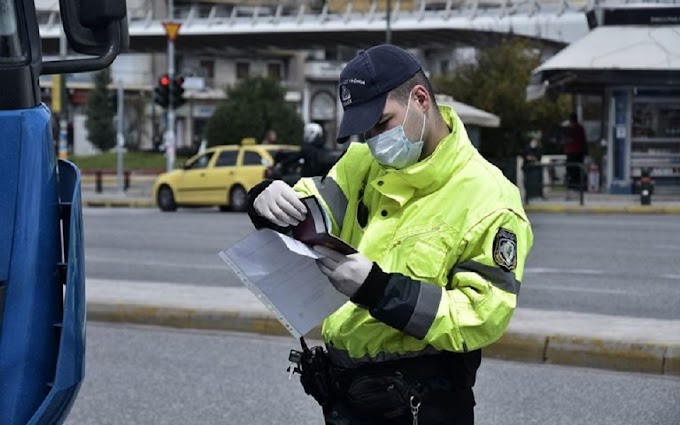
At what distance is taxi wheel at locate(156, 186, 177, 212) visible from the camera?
31.3 metres

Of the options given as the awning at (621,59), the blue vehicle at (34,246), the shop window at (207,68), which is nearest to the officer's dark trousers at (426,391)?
the blue vehicle at (34,246)

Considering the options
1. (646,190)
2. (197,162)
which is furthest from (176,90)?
(646,190)

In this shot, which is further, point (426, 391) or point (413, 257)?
point (426, 391)

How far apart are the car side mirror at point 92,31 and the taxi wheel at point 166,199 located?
26549 millimetres

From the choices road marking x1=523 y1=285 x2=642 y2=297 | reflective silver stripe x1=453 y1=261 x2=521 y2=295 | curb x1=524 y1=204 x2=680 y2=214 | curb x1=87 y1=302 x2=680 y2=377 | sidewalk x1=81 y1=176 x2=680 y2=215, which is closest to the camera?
reflective silver stripe x1=453 y1=261 x2=521 y2=295

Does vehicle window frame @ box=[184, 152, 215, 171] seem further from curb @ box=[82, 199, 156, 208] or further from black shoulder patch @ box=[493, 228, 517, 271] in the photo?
black shoulder patch @ box=[493, 228, 517, 271]

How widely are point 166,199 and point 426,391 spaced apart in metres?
28.2

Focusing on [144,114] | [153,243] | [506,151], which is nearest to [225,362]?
[153,243]

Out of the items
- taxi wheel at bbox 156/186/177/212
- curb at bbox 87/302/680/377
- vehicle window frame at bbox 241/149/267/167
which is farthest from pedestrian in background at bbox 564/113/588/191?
curb at bbox 87/302/680/377

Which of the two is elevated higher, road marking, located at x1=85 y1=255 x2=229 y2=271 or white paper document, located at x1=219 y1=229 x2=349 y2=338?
white paper document, located at x1=219 y1=229 x2=349 y2=338

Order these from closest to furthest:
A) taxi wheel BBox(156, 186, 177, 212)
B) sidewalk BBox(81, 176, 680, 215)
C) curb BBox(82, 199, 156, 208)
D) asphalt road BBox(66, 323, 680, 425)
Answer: asphalt road BBox(66, 323, 680, 425) < sidewalk BBox(81, 176, 680, 215) < taxi wheel BBox(156, 186, 177, 212) < curb BBox(82, 199, 156, 208)

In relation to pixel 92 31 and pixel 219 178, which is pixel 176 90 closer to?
pixel 219 178

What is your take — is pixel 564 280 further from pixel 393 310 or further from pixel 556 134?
pixel 556 134

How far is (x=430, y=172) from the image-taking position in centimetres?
349
